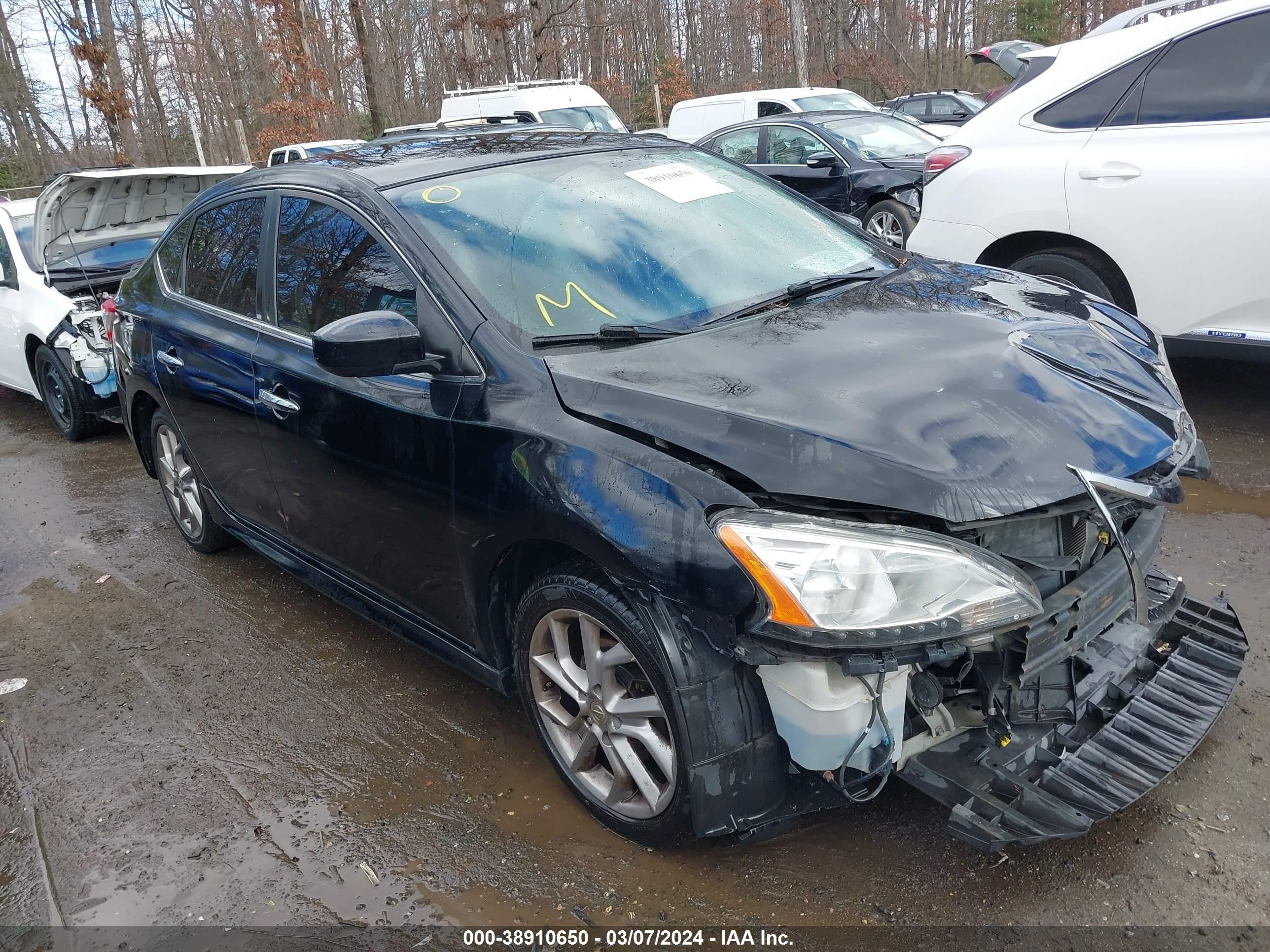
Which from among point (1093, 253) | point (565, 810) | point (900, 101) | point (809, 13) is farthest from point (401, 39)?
point (565, 810)

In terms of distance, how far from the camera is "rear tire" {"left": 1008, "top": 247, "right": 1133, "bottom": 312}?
4.79 meters

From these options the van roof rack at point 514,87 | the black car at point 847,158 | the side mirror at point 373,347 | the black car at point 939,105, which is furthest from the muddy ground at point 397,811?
the black car at point 939,105

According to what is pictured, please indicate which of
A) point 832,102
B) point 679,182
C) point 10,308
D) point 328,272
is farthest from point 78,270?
point 832,102

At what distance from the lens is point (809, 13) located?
37.1 m

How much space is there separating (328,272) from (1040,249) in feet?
12.3

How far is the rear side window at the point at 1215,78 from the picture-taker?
4.39m

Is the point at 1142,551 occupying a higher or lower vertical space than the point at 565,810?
higher

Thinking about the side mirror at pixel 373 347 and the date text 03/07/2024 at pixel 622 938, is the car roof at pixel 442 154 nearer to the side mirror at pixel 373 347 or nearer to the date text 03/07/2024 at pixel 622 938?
the side mirror at pixel 373 347

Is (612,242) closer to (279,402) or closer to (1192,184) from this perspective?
(279,402)

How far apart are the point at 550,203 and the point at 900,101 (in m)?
19.8

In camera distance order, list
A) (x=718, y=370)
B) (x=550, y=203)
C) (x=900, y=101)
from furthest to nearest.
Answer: (x=900, y=101), (x=550, y=203), (x=718, y=370)

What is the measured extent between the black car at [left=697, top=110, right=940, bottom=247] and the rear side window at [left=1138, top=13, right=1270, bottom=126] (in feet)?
14.3

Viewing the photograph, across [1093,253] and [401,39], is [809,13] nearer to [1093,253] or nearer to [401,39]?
[401,39]

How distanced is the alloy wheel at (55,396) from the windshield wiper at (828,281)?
19.7 feet
